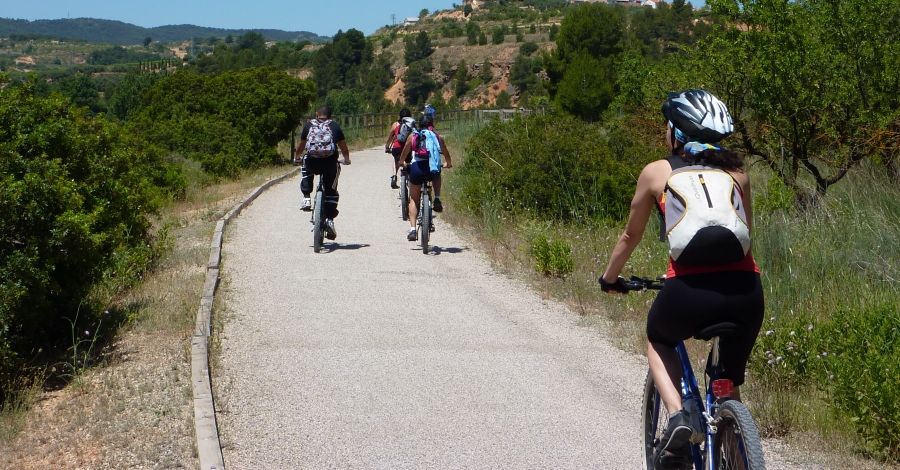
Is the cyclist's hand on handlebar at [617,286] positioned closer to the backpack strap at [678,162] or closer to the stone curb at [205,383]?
the backpack strap at [678,162]

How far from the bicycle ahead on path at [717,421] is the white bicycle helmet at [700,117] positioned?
62 centimetres

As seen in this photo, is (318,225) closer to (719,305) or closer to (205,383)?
(205,383)

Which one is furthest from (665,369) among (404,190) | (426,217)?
(404,190)

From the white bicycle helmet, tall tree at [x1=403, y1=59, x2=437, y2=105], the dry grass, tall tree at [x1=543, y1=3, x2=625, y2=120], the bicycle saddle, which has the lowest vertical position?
tall tree at [x1=403, y1=59, x2=437, y2=105]

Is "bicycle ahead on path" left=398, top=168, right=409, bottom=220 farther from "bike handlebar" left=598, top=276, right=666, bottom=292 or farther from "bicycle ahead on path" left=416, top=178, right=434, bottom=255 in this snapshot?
"bike handlebar" left=598, top=276, right=666, bottom=292

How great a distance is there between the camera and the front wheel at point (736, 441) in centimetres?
323

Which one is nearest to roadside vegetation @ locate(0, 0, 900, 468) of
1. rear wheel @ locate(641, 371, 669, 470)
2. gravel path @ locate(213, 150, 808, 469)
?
gravel path @ locate(213, 150, 808, 469)

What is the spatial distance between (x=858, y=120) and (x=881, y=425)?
22.8 feet

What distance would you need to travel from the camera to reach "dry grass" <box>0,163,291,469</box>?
5.28m

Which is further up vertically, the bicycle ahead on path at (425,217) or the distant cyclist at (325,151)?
the distant cyclist at (325,151)

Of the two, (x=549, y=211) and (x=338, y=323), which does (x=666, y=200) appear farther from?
(x=549, y=211)

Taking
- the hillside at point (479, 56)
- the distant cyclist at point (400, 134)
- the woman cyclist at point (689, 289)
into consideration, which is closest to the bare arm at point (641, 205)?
the woman cyclist at point (689, 289)

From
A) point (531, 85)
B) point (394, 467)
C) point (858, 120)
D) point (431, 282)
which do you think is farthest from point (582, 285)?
point (531, 85)

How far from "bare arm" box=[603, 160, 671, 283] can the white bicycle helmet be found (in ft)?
0.55
